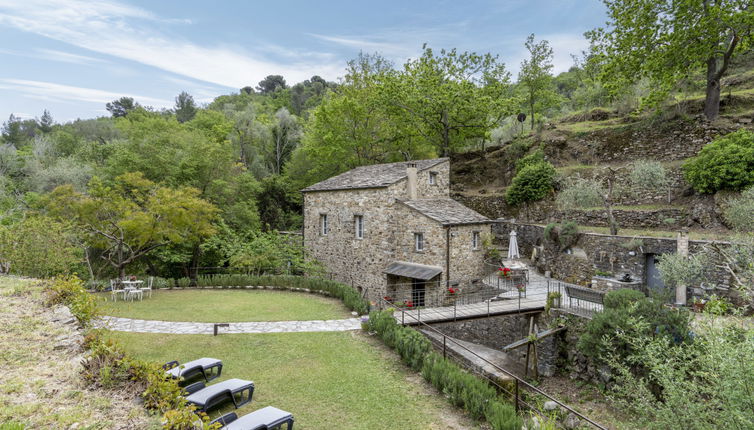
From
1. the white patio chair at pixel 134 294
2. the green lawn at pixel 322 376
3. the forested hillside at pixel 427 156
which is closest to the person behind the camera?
the green lawn at pixel 322 376

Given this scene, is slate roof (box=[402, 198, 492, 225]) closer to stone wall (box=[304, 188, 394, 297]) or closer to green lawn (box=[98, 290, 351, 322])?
stone wall (box=[304, 188, 394, 297])

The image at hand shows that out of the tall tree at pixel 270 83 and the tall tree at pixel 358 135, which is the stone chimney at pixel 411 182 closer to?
the tall tree at pixel 358 135

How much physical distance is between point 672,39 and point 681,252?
1422 cm

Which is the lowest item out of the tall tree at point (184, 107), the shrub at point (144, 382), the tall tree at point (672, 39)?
the shrub at point (144, 382)

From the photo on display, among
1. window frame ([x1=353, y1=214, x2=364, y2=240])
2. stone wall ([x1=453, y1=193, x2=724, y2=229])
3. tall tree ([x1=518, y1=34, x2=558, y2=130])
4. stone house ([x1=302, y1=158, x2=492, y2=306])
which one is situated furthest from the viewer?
tall tree ([x1=518, y1=34, x2=558, y2=130])

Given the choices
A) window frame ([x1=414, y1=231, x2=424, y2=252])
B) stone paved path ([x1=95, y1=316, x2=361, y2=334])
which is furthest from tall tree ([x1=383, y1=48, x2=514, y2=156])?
stone paved path ([x1=95, y1=316, x2=361, y2=334])

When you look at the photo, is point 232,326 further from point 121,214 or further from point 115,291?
point 121,214

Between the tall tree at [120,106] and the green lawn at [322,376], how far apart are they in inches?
3057

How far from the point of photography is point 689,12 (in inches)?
795

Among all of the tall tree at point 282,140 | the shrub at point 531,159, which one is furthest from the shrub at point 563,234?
the tall tree at point 282,140

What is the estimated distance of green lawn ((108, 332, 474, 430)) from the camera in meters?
6.68

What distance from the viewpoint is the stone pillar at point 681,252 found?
1362 centimetres

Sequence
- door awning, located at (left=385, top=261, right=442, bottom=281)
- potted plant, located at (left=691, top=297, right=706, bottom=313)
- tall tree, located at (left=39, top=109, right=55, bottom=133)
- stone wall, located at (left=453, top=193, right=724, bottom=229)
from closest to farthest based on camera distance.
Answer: potted plant, located at (left=691, top=297, right=706, bottom=313) < door awning, located at (left=385, top=261, right=442, bottom=281) < stone wall, located at (left=453, top=193, right=724, bottom=229) < tall tree, located at (left=39, top=109, right=55, bottom=133)

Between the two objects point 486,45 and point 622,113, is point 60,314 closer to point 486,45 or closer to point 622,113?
point 486,45
